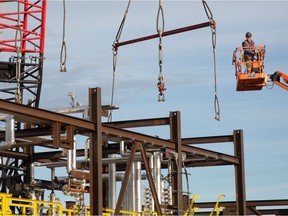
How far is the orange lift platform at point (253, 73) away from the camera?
38188 millimetres

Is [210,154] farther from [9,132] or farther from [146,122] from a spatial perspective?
[9,132]

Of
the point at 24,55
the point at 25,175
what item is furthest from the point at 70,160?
the point at 24,55

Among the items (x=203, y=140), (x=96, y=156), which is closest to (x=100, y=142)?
(x=96, y=156)

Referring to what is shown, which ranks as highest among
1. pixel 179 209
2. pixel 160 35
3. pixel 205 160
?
pixel 160 35

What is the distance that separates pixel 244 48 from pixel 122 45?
598 centimetres

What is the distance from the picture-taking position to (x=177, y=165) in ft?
107

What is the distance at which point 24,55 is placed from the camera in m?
49.7

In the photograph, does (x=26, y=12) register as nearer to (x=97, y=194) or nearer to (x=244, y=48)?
(x=244, y=48)

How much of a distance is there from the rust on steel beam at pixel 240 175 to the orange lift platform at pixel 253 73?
2284 millimetres

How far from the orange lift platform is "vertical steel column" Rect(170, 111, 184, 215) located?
550 centimetres

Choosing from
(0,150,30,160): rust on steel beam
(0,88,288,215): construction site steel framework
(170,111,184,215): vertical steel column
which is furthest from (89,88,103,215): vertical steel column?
(0,150,30,160): rust on steel beam

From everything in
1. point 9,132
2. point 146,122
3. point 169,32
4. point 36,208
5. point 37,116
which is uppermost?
point 169,32

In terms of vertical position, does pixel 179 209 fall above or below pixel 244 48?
below

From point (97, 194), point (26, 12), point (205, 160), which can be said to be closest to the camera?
point (97, 194)
